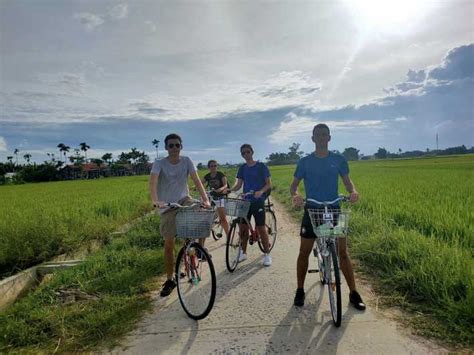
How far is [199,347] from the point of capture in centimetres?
315

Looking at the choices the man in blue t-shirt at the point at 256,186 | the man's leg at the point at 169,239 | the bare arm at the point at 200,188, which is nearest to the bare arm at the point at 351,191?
the bare arm at the point at 200,188

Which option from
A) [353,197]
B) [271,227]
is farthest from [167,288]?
[271,227]

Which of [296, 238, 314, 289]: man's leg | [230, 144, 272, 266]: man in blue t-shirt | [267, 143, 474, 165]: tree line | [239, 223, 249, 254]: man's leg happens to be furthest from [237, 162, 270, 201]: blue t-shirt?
[267, 143, 474, 165]: tree line

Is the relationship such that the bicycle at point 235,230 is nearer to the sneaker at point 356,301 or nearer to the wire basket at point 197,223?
the wire basket at point 197,223

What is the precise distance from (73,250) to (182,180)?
403 centimetres

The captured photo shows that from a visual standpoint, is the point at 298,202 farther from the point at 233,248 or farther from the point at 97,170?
the point at 97,170

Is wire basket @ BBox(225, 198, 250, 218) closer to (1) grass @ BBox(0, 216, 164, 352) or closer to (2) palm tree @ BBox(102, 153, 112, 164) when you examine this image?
(1) grass @ BBox(0, 216, 164, 352)

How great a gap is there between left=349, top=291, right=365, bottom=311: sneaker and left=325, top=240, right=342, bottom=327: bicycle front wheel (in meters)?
0.38

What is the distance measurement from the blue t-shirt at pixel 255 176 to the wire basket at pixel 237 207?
0.29 m

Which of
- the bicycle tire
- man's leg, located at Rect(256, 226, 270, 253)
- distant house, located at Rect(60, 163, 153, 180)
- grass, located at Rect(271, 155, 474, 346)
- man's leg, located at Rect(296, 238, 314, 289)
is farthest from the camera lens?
distant house, located at Rect(60, 163, 153, 180)

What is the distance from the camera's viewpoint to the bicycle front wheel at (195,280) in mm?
3809

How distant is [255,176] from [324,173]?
2.04m

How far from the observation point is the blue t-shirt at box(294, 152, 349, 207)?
3742 millimetres

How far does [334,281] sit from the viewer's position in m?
3.58
